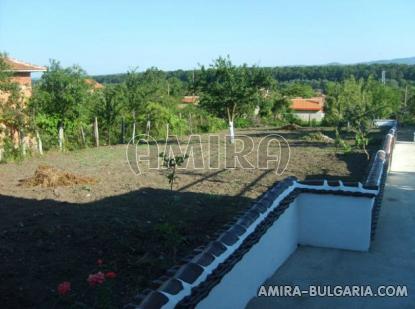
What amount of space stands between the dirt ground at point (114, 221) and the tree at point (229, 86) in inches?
220

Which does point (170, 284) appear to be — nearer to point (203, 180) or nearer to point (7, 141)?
point (203, 180)

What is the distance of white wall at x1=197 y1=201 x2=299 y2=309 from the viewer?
3.05 metres

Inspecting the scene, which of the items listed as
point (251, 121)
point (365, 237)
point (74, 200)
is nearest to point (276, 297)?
point (365, 237)

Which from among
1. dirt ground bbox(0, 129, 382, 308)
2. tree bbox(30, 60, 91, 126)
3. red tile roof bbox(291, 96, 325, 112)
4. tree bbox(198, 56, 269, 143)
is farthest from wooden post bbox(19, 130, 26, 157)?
red tile roof bbox(291, 96, 325, 112)

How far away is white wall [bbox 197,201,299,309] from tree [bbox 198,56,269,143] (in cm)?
1190

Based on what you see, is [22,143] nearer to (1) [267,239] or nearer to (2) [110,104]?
(2) [110,104]

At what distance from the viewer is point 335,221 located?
4.91 metres

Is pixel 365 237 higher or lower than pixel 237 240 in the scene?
lower

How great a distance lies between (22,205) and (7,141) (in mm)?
7905

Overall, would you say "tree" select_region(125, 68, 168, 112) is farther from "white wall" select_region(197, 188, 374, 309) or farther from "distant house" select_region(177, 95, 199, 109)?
"white wall" select_region(197, 188, 374, 309)

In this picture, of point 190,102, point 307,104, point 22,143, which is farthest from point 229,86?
point 307,104

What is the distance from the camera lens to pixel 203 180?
9.52m

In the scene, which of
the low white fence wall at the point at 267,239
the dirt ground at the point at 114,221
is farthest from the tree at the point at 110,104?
the low white fence wall at the point at 267,239

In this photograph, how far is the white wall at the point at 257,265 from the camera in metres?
3.05
